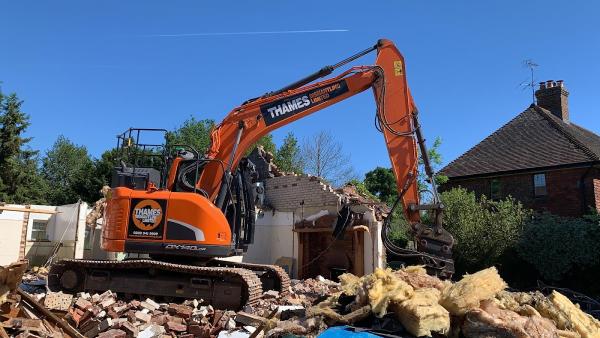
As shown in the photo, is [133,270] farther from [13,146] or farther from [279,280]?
[13,146]

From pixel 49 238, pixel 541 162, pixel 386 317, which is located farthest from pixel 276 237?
pixel 386 317

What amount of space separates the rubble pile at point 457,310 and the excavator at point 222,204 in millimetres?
2247

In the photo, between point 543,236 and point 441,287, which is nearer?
point 441,287

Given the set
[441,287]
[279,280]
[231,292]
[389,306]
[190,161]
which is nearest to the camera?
[389,306]

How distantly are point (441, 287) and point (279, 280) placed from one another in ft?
14.2

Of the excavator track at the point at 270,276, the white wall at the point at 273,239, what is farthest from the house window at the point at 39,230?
the excavator track at the point at 270,276

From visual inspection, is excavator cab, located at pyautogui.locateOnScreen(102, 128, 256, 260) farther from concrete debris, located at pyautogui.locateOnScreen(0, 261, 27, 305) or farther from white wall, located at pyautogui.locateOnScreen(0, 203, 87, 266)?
white wall, located at pyautogui.locateOnScreen(0, 203, 87, 266)

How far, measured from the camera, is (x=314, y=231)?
16.3 meters

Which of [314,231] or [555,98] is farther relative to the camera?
[555,98]

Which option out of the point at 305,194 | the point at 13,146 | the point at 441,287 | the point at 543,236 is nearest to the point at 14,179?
the point at 13,146

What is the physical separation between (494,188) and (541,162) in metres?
2.27

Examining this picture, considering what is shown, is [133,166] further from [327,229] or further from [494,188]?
[494,188]

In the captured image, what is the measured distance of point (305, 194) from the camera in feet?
56.7

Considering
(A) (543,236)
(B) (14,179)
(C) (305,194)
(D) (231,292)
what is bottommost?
(D) (231,292)
